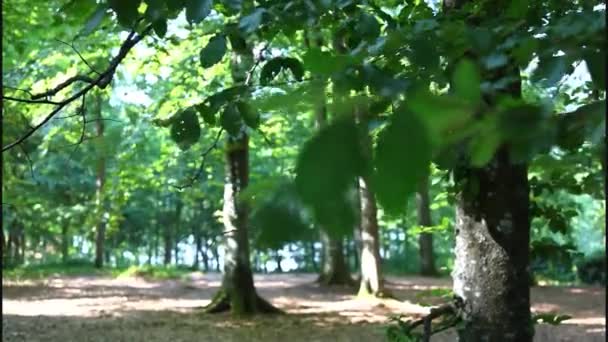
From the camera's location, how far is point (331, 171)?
0.66 meters

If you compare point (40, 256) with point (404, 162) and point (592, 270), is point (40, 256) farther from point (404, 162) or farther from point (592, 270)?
point (404, 162)

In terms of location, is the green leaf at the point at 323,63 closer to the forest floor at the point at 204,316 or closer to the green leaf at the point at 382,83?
the green leaf at the point at 382,83

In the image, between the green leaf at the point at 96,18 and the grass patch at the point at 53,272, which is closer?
the green leaf at the point at 96,18

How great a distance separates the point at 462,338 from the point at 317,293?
42.3 ft

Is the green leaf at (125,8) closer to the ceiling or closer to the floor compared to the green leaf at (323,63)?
closer to the ceiling

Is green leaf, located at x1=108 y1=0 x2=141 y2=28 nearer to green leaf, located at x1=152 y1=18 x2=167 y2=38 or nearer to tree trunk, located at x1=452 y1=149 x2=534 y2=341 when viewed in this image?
green leaf, located at x1=152 y1=18 x2=167 y2=38

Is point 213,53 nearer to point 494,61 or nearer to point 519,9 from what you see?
point 519,9

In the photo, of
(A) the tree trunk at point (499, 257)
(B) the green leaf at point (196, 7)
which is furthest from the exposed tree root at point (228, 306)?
(B) the green leaf at point (196, 7)

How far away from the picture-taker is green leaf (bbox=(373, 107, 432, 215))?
0.68 metres

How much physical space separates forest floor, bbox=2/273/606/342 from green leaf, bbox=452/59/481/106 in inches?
231

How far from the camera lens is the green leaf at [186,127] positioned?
2189 mm

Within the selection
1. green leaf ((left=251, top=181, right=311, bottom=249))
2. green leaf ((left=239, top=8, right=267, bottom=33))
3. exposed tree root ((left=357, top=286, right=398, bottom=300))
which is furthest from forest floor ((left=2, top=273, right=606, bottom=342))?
green leaf ((left=251, top=181, right=311, bottom=249))

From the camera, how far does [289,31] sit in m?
2.37

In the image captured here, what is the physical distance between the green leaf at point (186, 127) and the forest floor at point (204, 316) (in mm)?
4529
